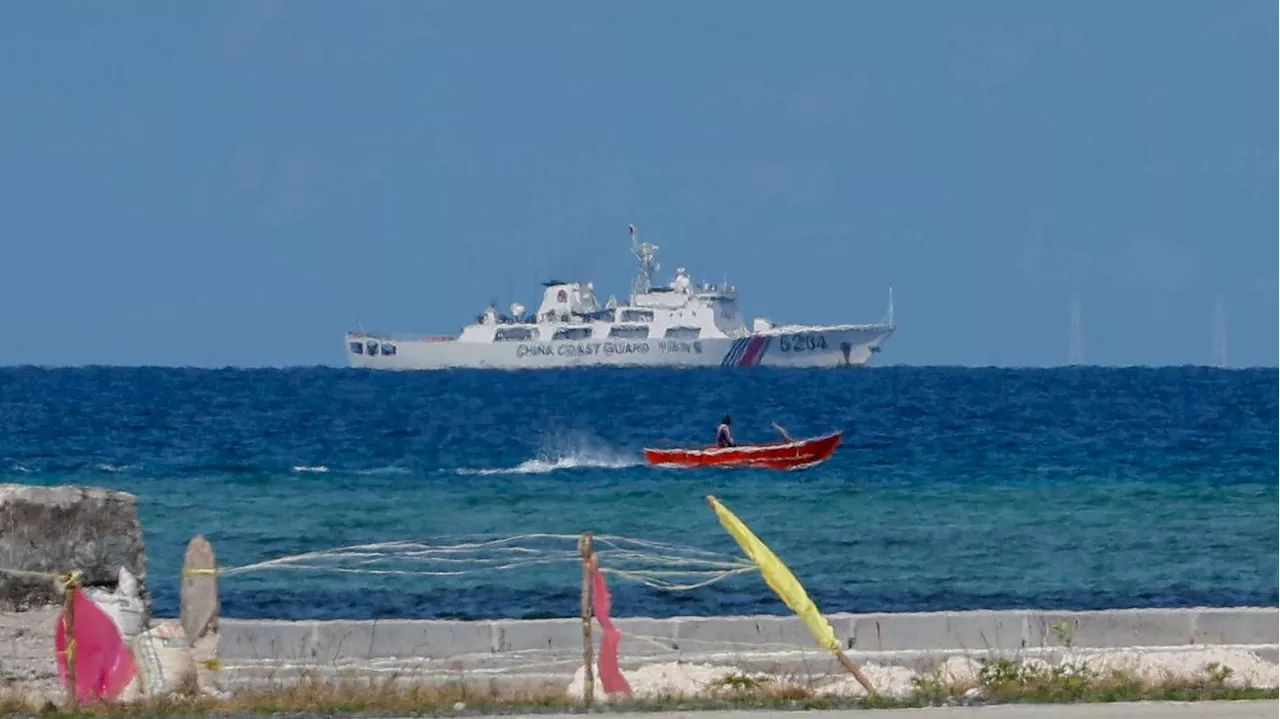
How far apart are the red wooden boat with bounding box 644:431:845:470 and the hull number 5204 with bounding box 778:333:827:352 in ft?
299

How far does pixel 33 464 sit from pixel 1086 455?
24.5 meters

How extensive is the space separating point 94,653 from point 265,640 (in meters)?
2.95

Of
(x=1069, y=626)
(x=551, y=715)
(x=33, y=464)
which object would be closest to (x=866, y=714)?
(x=551, y=715)

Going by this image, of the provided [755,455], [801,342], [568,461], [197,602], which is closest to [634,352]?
[801,342]

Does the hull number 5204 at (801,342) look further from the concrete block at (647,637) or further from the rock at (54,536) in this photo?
the rock at (54,536)

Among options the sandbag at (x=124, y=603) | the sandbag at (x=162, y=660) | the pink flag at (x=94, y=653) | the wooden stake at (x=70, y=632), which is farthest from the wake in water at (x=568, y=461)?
the wooden stake at (x=70, y=632)

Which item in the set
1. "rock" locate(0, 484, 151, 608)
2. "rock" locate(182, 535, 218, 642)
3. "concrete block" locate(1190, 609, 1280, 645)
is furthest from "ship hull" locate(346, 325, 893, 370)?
"rock" locate(0, 484, 151, 608)

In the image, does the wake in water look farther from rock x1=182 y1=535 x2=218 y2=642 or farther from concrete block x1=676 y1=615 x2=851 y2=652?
rock x1=182 y1=535 x2=218 y2=642

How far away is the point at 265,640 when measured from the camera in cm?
1220

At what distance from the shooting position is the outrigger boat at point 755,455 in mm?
38781

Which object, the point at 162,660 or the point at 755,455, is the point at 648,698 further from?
the point at 755,455

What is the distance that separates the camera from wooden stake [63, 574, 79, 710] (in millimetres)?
8773

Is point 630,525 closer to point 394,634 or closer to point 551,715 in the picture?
point 394,634

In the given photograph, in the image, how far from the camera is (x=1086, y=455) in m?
45.7
